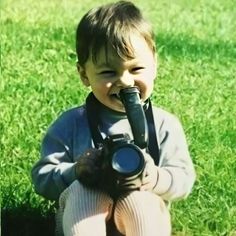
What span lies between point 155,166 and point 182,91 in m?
1.84

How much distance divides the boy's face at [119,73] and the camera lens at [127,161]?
279 mm

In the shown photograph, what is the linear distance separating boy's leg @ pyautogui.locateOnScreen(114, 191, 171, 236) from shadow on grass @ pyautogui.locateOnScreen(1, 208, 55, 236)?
19.8 inches

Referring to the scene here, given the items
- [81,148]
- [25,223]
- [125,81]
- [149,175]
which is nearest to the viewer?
[149,175]

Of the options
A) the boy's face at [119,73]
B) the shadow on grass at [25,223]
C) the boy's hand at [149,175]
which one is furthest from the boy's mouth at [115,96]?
the shadow on grass at [25,223]

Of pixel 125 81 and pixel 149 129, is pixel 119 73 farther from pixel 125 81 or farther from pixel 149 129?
pixel 149 129

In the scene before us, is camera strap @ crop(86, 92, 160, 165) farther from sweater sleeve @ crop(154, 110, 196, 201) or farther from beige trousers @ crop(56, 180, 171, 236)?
beige trousers @ crop(56, 180, 171, 236)

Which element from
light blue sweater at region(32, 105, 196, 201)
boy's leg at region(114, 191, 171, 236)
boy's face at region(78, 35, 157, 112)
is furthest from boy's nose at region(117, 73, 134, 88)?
boy's leg at region(114, 191, 171, 236)

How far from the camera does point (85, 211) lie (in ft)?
7.68

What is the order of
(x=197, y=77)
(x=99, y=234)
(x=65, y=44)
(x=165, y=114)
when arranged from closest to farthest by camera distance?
(x=99, y=234), (x=165, y=114), (x=197, y=77), (x=65, y=44)

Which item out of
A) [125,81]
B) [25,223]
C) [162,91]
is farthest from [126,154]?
[162,91]

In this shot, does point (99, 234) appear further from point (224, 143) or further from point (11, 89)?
point (11, 89)

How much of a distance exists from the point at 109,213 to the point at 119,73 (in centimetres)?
43

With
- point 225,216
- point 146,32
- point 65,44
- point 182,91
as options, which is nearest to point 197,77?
point 182,91

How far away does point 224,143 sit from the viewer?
11.7 ft
